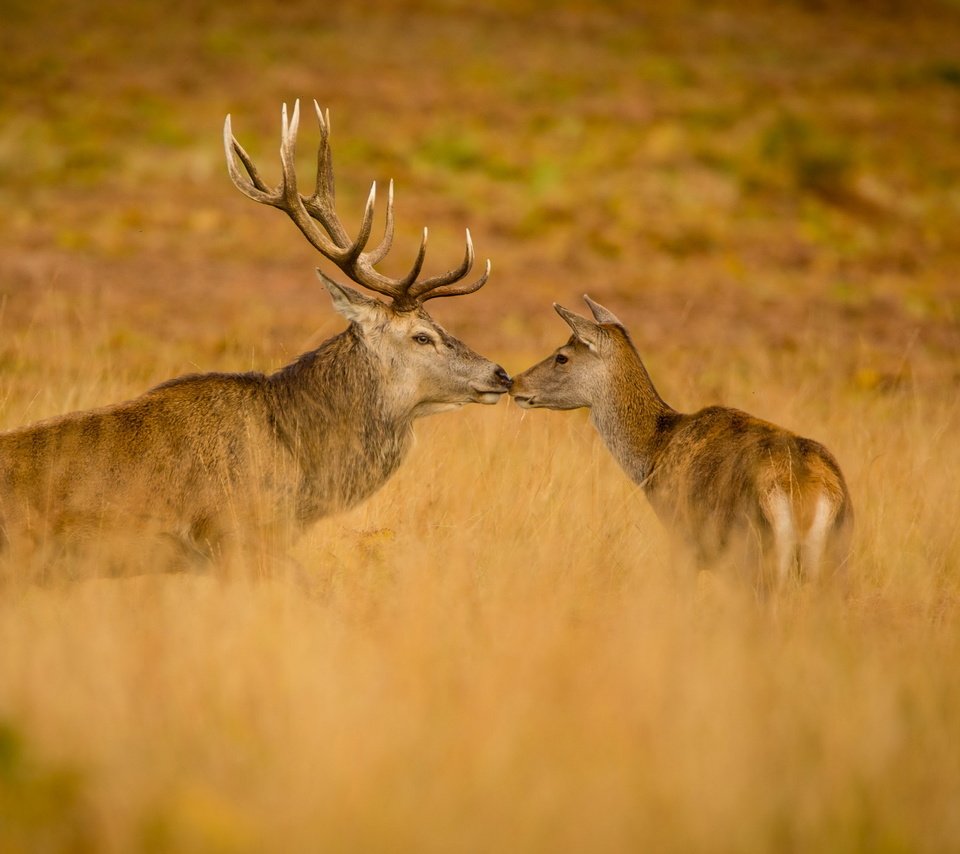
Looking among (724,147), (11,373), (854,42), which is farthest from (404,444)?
(854,42)

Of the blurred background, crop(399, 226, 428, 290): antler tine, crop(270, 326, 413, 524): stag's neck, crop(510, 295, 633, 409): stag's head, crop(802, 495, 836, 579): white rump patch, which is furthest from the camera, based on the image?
the blurred background

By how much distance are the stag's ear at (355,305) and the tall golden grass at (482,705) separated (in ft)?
3.45

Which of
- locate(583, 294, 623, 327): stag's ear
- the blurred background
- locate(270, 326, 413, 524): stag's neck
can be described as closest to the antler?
locate(270, 326, 413, 524): stag's neck

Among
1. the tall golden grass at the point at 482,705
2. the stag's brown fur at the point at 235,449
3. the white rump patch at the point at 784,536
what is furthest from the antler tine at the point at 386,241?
the white rump patch at the point at 784,536

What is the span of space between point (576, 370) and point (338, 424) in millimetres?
1678

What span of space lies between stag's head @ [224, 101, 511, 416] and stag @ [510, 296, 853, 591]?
779 mm

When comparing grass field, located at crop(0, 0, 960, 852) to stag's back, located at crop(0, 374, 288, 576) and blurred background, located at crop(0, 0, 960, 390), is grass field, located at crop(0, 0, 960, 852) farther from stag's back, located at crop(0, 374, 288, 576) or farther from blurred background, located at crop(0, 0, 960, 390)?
stag's back, located at crop(0, 374, 288, 576)

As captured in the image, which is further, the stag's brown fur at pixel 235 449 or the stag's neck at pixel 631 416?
the stag's neck at pixel 631 416

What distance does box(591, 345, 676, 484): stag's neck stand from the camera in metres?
7.61

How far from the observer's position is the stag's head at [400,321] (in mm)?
6965

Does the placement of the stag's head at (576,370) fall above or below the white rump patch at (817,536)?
above

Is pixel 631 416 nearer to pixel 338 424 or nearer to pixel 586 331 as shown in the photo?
pixel 586 331

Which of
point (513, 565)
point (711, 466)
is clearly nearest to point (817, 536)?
point (711, 466)

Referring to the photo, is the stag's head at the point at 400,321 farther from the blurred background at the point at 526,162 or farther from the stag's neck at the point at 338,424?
the blurred background at the point at 526,162
